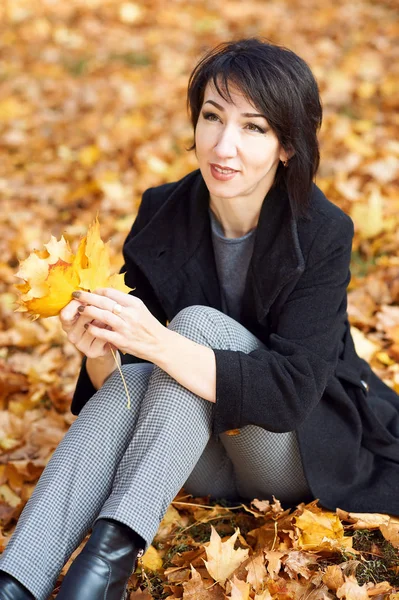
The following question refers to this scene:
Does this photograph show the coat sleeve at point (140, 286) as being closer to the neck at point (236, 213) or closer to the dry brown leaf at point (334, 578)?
the neck at point (236, 213)

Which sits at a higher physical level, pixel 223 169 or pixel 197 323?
pixel 223 169

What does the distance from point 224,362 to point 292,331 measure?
0.86 ft

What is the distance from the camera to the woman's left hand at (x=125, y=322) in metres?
1.67

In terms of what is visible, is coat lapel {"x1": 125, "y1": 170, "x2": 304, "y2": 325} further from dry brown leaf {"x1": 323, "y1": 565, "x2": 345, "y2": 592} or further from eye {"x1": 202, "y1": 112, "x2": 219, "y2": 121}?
dry brown leaf {"x1": 323, "y1": 565, "x2": 345, "y2": 592}

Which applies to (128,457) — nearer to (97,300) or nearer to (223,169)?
(97,300)

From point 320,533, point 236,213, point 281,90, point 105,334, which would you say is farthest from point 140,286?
point 320,533

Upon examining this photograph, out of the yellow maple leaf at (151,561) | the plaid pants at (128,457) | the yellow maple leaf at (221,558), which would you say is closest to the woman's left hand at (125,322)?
the plaid pants at (128,457)

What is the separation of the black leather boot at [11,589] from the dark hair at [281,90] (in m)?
1.13

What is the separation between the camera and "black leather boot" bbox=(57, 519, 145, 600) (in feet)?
5.22

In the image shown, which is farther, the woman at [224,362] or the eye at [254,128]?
the eye at [254,128]

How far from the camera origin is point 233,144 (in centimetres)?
191

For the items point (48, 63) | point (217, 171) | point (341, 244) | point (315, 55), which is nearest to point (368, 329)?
point (341, 244)

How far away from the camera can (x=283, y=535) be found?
1.99m

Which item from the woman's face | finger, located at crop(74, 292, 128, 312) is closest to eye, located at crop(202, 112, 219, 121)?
the woman's face
